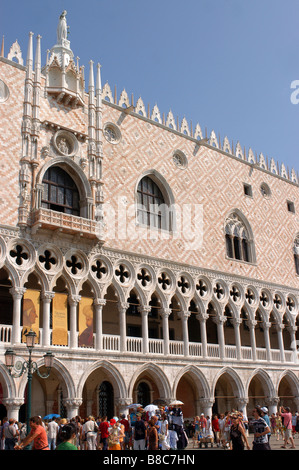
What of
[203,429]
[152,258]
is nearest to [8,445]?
[203,429]

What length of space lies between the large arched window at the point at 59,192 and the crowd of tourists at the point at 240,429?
6.68m

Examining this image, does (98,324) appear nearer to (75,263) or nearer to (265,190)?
(75,263)

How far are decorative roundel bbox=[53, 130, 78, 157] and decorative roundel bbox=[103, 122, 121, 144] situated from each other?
139 centimetres

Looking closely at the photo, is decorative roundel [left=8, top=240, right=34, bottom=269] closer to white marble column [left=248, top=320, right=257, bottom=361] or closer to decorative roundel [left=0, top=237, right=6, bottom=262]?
decorative roundel [left=0, top=237, right=6, bottom=262]

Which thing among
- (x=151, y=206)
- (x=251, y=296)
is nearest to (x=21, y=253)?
(x=151, y=206)

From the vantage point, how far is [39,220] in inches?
532

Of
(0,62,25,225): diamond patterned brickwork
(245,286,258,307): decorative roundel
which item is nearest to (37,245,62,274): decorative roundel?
(0,62,25,225): diamond patterned brickwork

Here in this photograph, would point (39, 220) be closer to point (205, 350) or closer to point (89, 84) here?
point (89, 84)

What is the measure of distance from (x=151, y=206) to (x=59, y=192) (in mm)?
3509

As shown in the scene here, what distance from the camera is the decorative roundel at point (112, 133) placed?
54.5 feet

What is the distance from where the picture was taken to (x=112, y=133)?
16875mm
